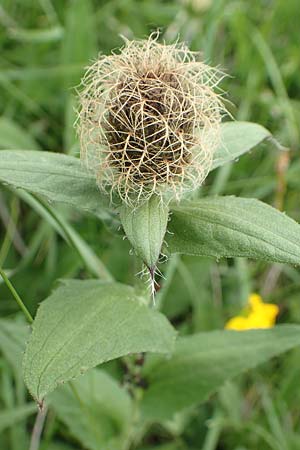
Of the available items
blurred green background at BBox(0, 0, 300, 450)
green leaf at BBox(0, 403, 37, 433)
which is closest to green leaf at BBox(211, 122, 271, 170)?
blurred green background at BBox(0, 0, 300, 450)

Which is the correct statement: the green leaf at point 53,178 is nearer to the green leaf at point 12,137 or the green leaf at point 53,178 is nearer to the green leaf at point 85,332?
the green leaf at point 85,332

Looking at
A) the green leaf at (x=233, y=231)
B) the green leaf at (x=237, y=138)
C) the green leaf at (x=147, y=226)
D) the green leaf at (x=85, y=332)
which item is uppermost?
the green leaf at (x=237, y=138)

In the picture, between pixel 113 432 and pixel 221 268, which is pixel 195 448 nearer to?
pixel 113 432

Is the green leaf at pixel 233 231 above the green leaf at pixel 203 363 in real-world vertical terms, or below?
above

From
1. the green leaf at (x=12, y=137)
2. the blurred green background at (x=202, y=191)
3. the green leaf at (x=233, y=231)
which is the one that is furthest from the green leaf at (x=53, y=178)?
the green leaf at (x=12, y=137)

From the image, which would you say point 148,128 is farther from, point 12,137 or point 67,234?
point 12,137

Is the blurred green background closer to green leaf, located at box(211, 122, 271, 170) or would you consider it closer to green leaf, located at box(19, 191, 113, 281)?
green leaf, located at box(19, 191, 113, 281)

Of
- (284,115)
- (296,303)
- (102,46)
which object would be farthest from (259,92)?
(296,303)
